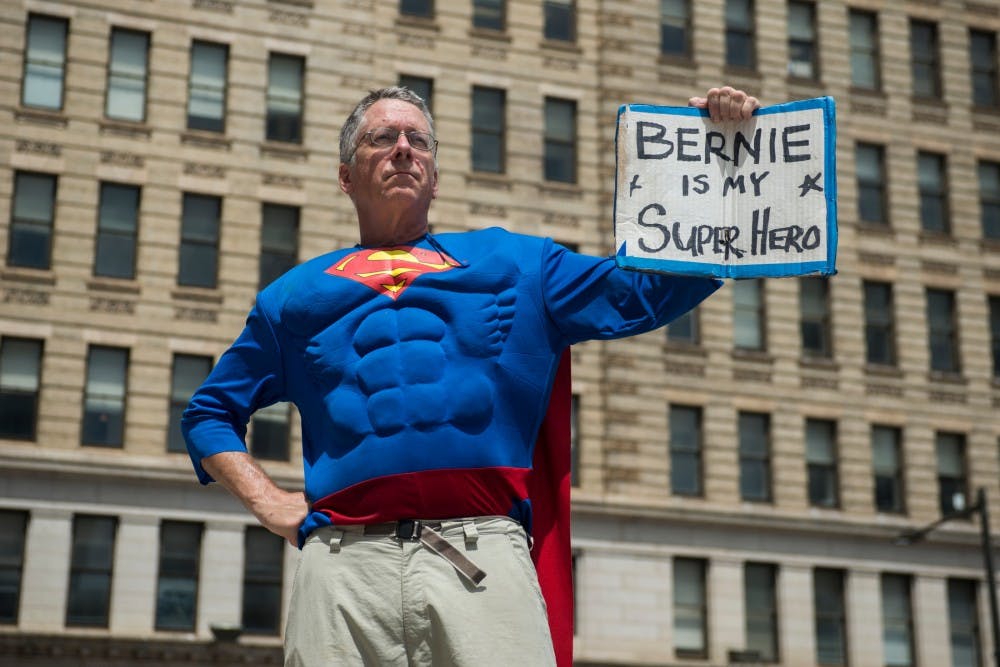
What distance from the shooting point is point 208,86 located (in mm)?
33531

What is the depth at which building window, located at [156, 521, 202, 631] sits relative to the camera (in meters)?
31.0

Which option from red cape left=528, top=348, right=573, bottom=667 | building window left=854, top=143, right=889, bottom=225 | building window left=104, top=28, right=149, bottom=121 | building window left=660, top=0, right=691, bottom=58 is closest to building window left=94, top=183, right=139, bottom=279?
building window left=104, top=28, right=149, bottom=121

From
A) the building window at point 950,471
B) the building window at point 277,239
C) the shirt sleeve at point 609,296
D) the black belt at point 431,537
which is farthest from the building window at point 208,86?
the black belt at point 431,537

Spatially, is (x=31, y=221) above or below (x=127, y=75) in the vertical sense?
below

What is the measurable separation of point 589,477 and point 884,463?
783cm

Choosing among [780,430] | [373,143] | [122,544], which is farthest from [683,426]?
[373,143]

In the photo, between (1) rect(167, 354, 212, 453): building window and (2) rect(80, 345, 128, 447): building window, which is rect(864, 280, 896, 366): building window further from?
(2) rect(80, 345, 128, 447): building window

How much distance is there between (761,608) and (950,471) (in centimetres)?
620

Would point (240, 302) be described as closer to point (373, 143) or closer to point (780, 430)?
point (780, 430)

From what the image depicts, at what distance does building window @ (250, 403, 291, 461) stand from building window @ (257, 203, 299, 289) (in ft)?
9.35

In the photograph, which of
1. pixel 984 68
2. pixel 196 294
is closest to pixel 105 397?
pixel 196 294

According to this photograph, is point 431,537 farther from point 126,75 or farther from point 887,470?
point 887,470

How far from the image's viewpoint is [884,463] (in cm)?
3738

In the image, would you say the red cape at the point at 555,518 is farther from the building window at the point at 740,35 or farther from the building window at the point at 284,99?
the building window at the point at 740,35
